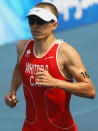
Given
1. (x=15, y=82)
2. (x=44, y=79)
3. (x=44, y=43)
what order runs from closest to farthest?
(x=44, y=79), (x=44, y=43), (x=15, y=82)

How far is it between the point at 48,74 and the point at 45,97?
0.30 meters

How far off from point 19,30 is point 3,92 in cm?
353

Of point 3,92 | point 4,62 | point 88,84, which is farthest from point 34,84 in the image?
point 4,62

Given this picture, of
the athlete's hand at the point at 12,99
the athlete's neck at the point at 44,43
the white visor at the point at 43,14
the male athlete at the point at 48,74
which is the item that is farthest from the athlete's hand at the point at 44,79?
the athlete's hand at the point at 12,99

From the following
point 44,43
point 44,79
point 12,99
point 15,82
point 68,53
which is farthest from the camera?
point 15,82

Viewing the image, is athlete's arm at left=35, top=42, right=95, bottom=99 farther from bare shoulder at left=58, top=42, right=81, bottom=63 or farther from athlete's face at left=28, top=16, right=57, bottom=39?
athlete's face at left=28, top=16, right=57, bottom=39

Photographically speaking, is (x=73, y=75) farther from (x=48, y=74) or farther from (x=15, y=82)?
(x=15, y=82)

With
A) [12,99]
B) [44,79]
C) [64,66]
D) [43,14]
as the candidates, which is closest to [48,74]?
[44,79]

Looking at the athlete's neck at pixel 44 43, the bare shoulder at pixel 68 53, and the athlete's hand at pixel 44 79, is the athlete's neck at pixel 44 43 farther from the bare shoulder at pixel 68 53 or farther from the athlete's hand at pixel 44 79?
the athlete's hand at pixel 44 79

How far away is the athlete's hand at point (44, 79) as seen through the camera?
9.98 feet

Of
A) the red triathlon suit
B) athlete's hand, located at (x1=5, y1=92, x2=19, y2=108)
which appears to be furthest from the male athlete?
athlete's hand, located at (x1=5, y1=92, x2=19, y2=108)

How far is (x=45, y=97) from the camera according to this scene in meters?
3.32

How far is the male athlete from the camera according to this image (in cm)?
317

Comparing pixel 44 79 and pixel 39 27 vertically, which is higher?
pixel 39 27
